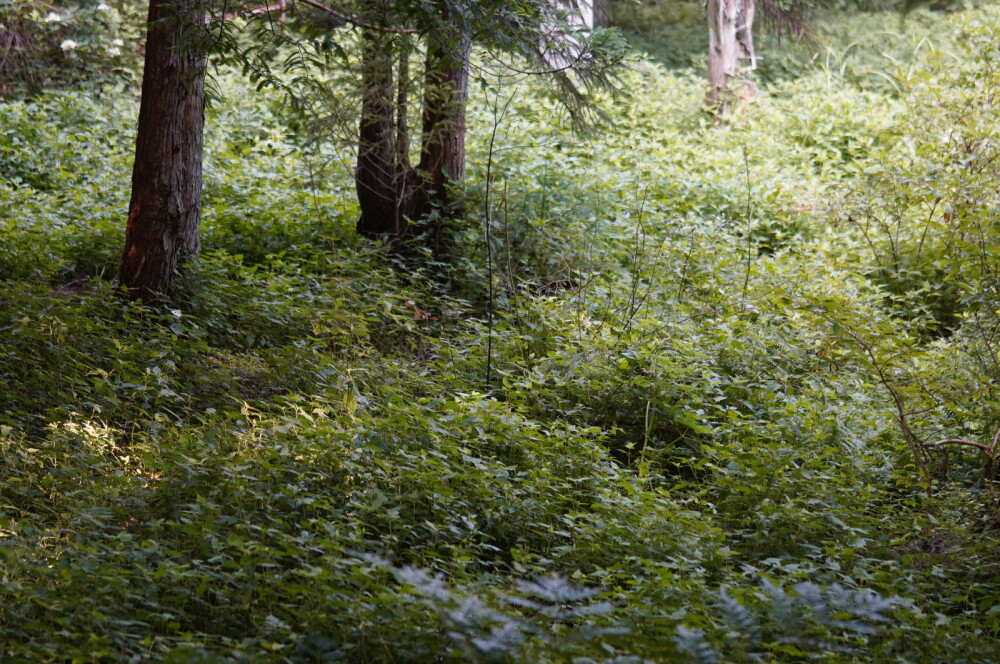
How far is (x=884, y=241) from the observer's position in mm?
8812

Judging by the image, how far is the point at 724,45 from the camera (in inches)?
569

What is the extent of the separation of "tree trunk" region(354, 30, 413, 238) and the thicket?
0.33 m

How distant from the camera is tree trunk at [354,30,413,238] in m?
7.70

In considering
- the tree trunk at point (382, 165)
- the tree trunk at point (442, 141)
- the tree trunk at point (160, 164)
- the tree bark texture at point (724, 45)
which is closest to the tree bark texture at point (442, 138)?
the tree trunk at point (442, 141)

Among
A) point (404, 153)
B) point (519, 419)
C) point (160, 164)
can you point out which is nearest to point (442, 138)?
point (404, 153)

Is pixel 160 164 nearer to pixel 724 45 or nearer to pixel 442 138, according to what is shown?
pixel 442 138

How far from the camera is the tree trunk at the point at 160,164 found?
21.3ft

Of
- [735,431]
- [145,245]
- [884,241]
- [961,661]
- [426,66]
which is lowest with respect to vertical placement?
[961,661]

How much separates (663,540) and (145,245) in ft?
15.2

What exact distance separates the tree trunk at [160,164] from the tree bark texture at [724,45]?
9.86 metres

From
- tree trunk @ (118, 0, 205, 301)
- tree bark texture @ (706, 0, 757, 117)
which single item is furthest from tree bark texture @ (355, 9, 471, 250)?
tree bark texture @ (706, 0, 757, 117)

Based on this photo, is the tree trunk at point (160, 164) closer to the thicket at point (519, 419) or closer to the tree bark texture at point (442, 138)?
the thicket at point (519, 419)

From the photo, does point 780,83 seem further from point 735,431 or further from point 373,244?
point 735,431

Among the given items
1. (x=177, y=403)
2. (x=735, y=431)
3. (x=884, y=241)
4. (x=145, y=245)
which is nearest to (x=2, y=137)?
(x=145, y=245)
